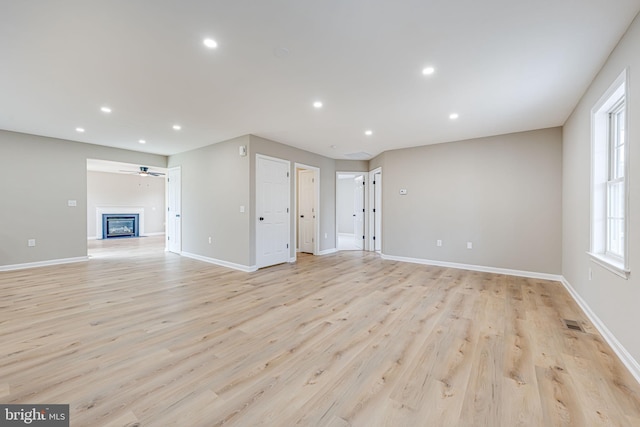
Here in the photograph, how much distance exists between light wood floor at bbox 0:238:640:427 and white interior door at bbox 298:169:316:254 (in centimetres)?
298

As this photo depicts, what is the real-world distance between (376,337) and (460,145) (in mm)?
4326

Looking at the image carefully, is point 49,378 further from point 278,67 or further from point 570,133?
point 570,133

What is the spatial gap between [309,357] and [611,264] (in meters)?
2.67

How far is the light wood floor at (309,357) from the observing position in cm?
152

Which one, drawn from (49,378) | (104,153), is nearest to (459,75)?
(49,378)

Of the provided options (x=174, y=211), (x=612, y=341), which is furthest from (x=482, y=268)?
(x=174, y=211)

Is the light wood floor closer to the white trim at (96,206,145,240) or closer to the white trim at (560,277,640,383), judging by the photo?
Answer: the white trim at (560,277,640,383)

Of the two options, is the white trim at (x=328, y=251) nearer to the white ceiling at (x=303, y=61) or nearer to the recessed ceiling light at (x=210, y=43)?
the white ceiling at (x=303, y=61)

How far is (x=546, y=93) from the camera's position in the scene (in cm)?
311

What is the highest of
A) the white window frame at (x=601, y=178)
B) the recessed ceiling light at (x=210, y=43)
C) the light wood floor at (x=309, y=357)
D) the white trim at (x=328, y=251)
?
the recessed ceiling light at (x=210, y=43)

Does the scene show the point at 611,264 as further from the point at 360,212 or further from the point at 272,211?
the point at 360,212

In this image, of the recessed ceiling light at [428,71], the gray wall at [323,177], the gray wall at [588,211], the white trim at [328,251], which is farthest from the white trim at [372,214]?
the recessed ceiling light at [428,71]

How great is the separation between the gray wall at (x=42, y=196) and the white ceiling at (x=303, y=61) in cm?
111

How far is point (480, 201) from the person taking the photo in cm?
498
